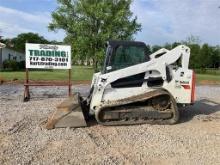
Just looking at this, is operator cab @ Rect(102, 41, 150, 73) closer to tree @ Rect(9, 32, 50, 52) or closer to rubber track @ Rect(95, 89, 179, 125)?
rubber track @ Rect(95, 89, 179, 125)

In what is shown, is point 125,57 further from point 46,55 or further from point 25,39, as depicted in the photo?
point 25,39

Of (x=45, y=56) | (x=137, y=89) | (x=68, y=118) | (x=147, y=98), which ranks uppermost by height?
(x=45, y=56)

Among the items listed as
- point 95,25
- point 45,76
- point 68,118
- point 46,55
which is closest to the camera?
point 68,118

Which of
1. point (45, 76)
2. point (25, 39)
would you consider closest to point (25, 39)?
point (25, 39)

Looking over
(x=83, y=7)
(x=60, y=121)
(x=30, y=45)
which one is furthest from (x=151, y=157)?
(x=83, y=7)

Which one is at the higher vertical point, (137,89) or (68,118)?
(137,89)

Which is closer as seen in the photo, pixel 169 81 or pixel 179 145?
pixel 179 145

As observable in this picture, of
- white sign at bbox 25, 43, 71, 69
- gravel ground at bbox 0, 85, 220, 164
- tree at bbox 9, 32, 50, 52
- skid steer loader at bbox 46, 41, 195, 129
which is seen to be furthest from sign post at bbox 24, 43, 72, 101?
tree at bbox 9, 32, 50, 52

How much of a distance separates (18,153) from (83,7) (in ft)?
147

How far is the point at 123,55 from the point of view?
36.0ft

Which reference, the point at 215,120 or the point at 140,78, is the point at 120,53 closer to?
the point at 140,78

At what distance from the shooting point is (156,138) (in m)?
8.88

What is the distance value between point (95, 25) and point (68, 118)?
1643 inches

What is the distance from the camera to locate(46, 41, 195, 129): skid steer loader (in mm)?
10445
